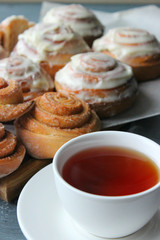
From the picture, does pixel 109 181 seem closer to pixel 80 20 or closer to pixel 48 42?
pixel 48 42

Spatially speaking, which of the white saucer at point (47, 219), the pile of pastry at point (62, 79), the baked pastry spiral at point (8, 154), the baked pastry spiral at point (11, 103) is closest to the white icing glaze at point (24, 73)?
the pile of pastry at point (62, 79)

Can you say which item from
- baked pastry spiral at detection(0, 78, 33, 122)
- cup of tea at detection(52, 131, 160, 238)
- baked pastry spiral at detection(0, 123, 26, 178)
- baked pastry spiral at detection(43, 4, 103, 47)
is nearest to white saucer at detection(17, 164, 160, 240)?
cup of tea at detection(52, 131, 160, 238)

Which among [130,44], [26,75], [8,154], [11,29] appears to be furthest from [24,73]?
[11,29]

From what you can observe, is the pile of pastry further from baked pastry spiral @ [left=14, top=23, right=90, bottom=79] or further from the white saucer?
the white saucer

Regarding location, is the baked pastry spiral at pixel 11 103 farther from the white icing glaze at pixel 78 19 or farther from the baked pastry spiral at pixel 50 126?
the white icing glaze at pixel 78 19

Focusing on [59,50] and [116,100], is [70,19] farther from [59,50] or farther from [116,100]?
[116,100]

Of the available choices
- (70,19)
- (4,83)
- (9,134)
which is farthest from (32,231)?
(70,19)

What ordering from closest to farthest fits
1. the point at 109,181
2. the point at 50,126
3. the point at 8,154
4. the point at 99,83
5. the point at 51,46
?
the point at 109,181 < the point at 8,154 < the point at 50,126 < the point at 99,83 < the point at 51,46
